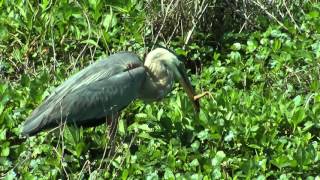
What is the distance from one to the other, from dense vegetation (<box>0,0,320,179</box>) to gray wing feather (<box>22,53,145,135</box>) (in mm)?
147

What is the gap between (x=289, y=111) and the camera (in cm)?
552

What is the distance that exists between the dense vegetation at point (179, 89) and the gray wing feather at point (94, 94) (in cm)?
15

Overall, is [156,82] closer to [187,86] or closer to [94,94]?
[187,86]

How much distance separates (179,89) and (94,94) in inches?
38.5

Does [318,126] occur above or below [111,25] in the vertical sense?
below

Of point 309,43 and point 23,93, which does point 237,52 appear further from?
point 23,93

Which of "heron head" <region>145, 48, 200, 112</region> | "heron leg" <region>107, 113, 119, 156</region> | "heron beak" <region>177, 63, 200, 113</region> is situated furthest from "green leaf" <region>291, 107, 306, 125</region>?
"heron leg" <region>107, 113, 119, 156</region>

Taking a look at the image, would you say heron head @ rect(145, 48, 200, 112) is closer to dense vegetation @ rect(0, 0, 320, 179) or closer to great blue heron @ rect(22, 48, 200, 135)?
great blue heron @ rect(22, 48, 200, 135)

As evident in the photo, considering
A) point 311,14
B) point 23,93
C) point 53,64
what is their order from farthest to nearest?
point 311,14 < point 53,64 < point 23,93

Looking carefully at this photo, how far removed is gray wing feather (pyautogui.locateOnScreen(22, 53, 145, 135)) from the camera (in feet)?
17.8

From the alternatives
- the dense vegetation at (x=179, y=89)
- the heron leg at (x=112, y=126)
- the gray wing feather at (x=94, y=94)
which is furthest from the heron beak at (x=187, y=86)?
the heron leg at (x=112, y=126)

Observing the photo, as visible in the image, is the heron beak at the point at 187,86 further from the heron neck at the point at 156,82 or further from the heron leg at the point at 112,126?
the heron leg at the point at 112,126

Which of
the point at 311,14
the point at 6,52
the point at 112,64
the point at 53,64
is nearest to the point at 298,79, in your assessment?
the point at 311,14

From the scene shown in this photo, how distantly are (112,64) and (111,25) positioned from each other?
122 centimetres
